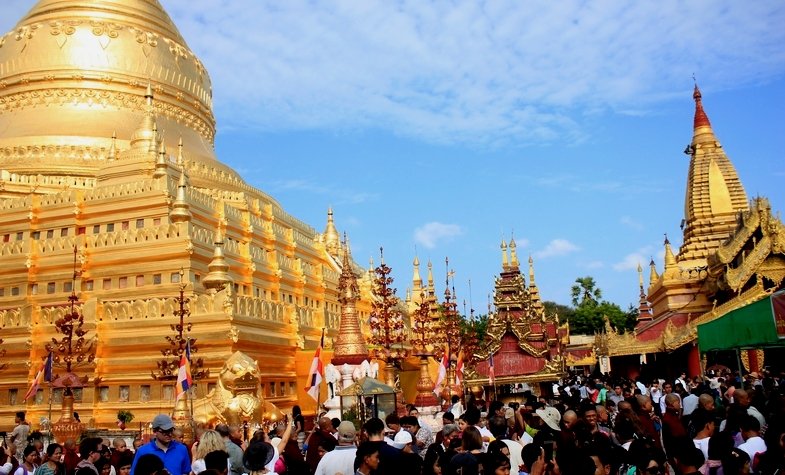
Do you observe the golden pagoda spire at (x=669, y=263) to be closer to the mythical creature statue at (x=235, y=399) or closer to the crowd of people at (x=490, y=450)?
the mythical creature statue at (x=235, y=399)

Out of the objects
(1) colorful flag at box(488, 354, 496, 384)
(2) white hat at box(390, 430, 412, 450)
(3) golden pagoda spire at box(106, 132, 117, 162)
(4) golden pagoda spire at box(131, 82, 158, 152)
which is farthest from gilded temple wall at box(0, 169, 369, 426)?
(2) white hat at box(390, 430, 412, 450)

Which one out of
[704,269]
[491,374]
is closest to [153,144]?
[491,374]

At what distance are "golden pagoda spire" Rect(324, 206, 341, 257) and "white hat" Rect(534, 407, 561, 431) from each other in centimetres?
2901

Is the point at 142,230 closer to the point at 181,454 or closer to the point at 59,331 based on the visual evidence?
the point at 59,331

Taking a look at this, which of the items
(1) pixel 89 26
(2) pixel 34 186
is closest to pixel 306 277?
(2) pixel 34 186

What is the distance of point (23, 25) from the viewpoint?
31.0 m

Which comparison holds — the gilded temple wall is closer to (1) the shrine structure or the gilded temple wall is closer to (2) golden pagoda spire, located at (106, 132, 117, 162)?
(2) golden pagoda spire, located at (106, 132, 117, 162)

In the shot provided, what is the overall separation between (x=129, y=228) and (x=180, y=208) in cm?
188

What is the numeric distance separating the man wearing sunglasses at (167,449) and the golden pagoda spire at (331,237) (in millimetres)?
30741

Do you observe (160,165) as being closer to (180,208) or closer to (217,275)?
(180,208)

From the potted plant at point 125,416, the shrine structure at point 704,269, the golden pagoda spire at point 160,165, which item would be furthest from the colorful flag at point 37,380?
the shrine structure at point 704,269

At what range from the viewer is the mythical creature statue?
16141 mm

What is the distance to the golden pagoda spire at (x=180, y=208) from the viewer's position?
854 inches

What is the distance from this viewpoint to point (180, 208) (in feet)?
71.5
